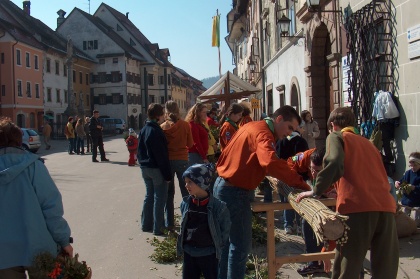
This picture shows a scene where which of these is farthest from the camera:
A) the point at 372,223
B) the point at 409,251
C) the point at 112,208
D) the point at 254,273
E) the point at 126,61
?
the point at 126,61

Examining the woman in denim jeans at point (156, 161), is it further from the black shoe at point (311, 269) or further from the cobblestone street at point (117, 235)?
the black shoe at point (311, 269)

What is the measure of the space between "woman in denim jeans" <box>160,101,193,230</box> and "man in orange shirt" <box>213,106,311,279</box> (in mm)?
3067

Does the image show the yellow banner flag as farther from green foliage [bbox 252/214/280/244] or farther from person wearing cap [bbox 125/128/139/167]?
green foliage [bbox 252/214/280/244]

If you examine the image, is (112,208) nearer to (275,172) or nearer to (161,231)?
(161,231)

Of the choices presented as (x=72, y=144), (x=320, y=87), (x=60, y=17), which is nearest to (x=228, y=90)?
(x=320, y=87)

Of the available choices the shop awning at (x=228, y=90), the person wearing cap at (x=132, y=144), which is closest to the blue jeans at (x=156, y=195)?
the shop awning at (x=228, y=90)

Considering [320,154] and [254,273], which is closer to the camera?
[320,154]

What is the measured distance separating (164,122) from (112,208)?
2830mm

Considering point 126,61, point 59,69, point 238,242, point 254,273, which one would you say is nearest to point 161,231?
point 254,273

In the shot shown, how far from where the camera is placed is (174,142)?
307 inches

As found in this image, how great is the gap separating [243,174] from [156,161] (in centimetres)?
308

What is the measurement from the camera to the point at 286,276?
5.48m

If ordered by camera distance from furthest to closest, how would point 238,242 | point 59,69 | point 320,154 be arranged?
1. point 59,69
2. point 320,154
3. point 238,242

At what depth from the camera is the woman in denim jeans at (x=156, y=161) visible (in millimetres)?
7327
